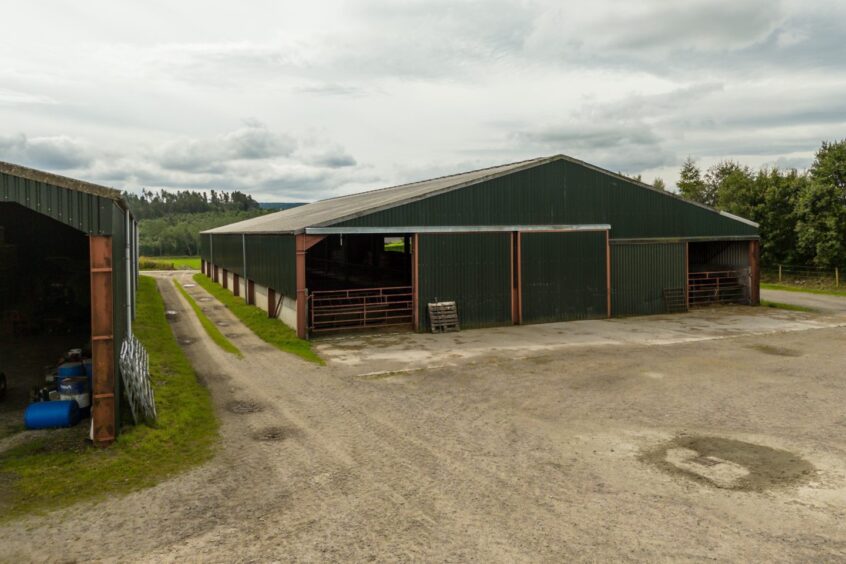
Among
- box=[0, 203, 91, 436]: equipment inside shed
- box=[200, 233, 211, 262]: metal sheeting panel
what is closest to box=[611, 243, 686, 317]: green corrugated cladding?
box=[0, 203, 91, 436]: equipment inside shed

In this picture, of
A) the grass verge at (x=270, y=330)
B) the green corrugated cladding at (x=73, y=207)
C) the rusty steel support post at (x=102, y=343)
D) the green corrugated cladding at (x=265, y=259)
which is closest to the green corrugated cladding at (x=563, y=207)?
the green corrugated cladding at (x=265, y=259)

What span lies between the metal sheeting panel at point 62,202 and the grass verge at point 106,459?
3831 mm

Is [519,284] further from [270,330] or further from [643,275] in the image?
[270,330]

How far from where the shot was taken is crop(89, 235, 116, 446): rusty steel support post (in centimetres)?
1035

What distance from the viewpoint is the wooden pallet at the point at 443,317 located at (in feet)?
72.3

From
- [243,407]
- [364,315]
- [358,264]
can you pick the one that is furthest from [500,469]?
[358,264]

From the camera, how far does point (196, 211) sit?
193 m

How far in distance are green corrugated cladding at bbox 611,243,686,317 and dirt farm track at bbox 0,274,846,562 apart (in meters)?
8.43

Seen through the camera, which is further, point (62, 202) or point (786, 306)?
point (786, 306)

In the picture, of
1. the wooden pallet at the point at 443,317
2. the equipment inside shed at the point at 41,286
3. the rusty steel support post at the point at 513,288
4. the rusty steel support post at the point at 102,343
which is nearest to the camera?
the rusty steel support post at the point at 102,343

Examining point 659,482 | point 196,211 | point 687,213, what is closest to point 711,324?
point 687,213

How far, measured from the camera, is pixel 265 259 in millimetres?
26375

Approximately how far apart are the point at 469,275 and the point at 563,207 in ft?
17.3

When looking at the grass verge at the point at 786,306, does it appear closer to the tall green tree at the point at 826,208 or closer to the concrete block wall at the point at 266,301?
the tall green tree at the point at 826,208
